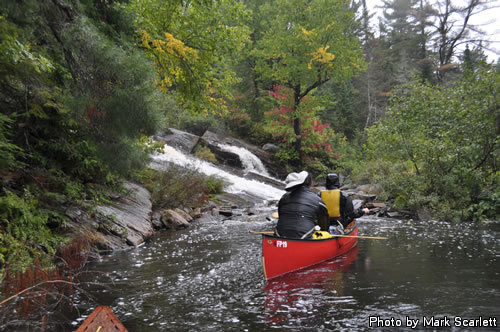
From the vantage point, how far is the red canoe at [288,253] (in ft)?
18.2

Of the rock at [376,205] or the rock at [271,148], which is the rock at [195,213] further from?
the rock at [271,148]

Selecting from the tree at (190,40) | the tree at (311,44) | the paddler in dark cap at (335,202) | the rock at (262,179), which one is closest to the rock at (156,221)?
the tree at (190,40)

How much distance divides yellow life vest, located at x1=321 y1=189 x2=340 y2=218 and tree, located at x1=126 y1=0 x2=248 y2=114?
180 inches

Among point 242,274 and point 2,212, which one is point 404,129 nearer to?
point 242,274

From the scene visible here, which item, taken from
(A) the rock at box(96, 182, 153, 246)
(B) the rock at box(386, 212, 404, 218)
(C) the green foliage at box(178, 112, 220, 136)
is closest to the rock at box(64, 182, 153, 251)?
(A) the rock at box(96, 182, 153, 246)

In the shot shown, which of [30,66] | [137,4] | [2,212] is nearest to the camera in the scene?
[30,66]

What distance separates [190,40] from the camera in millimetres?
9930

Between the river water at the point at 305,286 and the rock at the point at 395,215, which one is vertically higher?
the rock at the point at 395,215

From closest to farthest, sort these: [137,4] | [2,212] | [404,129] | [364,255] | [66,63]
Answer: [2,212], [66,63], [364,255], [137,4], [404,129]

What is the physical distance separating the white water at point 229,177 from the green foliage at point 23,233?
10757mm

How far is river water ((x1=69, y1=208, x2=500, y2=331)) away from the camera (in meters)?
3.98

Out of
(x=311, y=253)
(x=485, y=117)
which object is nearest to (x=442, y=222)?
(x=485, y=117)

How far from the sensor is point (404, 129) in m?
12.9

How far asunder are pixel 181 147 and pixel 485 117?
1537 centimetres
